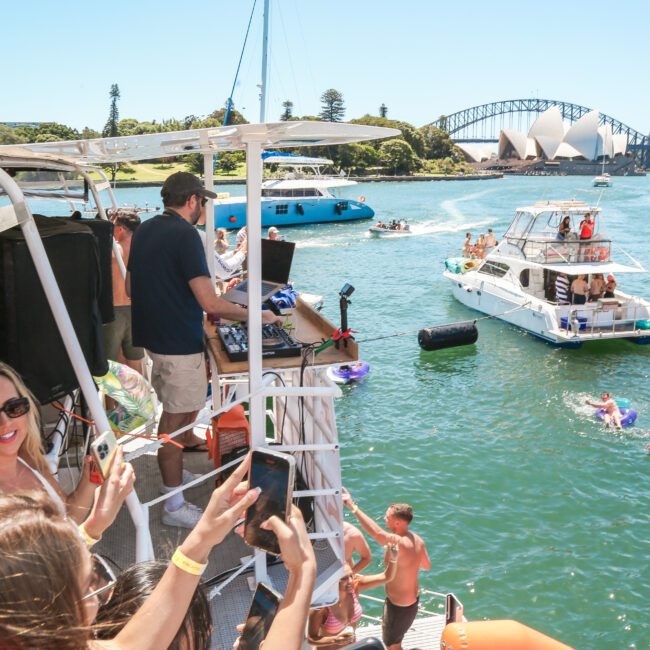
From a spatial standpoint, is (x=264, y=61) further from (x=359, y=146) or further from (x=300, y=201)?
(x=359, y=146)

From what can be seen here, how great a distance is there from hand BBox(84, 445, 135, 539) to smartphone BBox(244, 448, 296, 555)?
0.51m

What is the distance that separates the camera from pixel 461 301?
23.0 meters

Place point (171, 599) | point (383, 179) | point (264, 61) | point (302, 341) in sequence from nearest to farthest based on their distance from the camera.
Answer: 1. point (171, 599)
2. point (302, 341)
3. point (264, 61)
4. point (383, 179)

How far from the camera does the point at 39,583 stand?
1.25 m

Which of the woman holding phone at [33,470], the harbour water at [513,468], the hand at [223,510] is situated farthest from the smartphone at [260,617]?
the harbour water at [513,468]

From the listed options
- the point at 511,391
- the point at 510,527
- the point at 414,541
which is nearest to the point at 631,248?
the point at 511,391

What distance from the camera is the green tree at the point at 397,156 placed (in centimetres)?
10719

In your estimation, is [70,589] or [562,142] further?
[562,142]

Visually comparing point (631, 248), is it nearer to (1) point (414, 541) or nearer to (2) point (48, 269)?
(1) point (414, 541)

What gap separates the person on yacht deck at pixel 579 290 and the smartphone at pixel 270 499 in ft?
55.0

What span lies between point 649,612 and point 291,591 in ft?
23.4

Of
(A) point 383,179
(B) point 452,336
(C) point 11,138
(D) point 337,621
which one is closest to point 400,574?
(D) point 337,621

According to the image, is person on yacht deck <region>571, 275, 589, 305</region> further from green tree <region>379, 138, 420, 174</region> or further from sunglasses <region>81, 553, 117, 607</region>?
green tree <region>379, 138, 420, 174</region>

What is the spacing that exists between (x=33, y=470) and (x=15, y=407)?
0.32 metres
